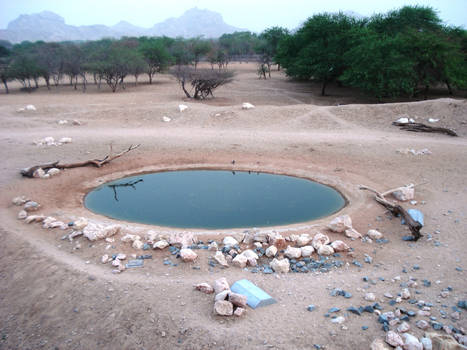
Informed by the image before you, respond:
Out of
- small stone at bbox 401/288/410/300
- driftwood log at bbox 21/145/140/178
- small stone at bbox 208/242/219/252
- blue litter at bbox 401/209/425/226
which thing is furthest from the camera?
driftwood log at bbox 21/145/140/178

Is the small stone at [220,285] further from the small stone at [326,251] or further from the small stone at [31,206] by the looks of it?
the small stone at [31,206]

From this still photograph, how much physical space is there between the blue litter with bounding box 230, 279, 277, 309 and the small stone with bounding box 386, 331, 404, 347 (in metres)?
1.38

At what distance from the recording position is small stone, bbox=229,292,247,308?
14.8 ft

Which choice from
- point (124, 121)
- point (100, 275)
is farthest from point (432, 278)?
point (124, 121)

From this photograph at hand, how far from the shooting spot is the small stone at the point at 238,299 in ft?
14.8

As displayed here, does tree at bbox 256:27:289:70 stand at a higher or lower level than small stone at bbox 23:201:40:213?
higher

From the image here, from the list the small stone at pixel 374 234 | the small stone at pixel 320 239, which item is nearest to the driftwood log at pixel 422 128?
the small stone at pixel 374 234

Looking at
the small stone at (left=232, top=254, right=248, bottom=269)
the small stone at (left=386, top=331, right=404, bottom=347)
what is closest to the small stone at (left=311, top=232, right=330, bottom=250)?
the small stone at (left=232, top=254, right=248, bottom=269)

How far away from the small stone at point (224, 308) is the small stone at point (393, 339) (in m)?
1.77

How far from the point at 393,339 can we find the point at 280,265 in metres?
1.87

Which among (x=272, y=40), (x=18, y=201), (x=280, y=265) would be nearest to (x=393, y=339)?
(x=280, y=265)

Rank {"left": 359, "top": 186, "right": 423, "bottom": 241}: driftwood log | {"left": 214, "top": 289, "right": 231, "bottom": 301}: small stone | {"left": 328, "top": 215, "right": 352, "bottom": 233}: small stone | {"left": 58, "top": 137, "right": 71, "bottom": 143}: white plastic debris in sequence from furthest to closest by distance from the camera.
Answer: {"left": 58, "top": 137, "right": 71, "bottom": 143}: white plastic debris < {"left": 328, "top": 215, "right": 352, "bottom": 233}: small stone < {"left": 359, "top": 186, "right": 423, "bottom": 241}: driftwood log < {"left": 214, "top": 289, "right": 231, "bottom": 301}: small stone

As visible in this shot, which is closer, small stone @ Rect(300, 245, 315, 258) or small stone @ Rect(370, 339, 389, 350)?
small stone @ Rect(370, 339, 389, 350)

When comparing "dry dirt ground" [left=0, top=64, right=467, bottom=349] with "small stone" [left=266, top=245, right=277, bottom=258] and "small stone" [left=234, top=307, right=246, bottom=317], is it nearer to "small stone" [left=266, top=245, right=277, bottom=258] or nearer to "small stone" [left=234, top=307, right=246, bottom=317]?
"small stone" [left=234, top=307, right=246, bottom=317]
